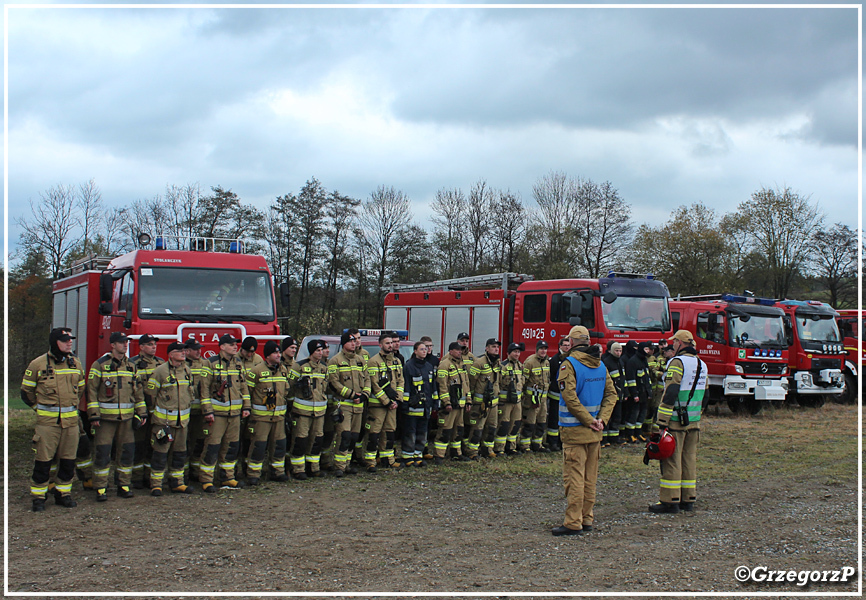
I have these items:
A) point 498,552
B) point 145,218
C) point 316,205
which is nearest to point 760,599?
point 498,552

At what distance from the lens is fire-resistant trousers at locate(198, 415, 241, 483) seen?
7863 mm

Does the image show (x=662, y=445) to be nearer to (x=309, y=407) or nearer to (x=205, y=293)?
(x=309, y=407)

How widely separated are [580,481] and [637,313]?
29.6ft

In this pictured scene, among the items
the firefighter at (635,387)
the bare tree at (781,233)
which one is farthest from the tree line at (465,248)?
the firefighter at (635,387)

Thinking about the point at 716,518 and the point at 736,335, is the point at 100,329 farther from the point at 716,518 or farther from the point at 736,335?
the point at 736,335

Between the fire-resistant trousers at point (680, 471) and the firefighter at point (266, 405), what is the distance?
14.8 ft

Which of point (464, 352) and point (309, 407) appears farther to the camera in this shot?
point (464, 352)

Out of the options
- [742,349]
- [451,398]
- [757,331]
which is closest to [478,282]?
[742,349]

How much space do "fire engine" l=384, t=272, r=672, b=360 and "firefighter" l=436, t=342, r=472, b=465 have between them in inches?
191

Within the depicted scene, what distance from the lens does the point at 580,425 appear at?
20.8 ft

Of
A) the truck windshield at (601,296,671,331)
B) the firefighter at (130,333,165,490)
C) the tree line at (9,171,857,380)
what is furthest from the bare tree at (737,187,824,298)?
the firefighter at (130,333,165,490)

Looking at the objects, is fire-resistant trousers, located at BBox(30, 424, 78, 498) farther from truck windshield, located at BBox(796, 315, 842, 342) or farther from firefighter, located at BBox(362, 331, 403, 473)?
truck windshield, located at BBox(796, 315, 842, 342)

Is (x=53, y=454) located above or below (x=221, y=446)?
above

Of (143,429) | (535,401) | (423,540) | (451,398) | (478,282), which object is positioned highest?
(478,282)
